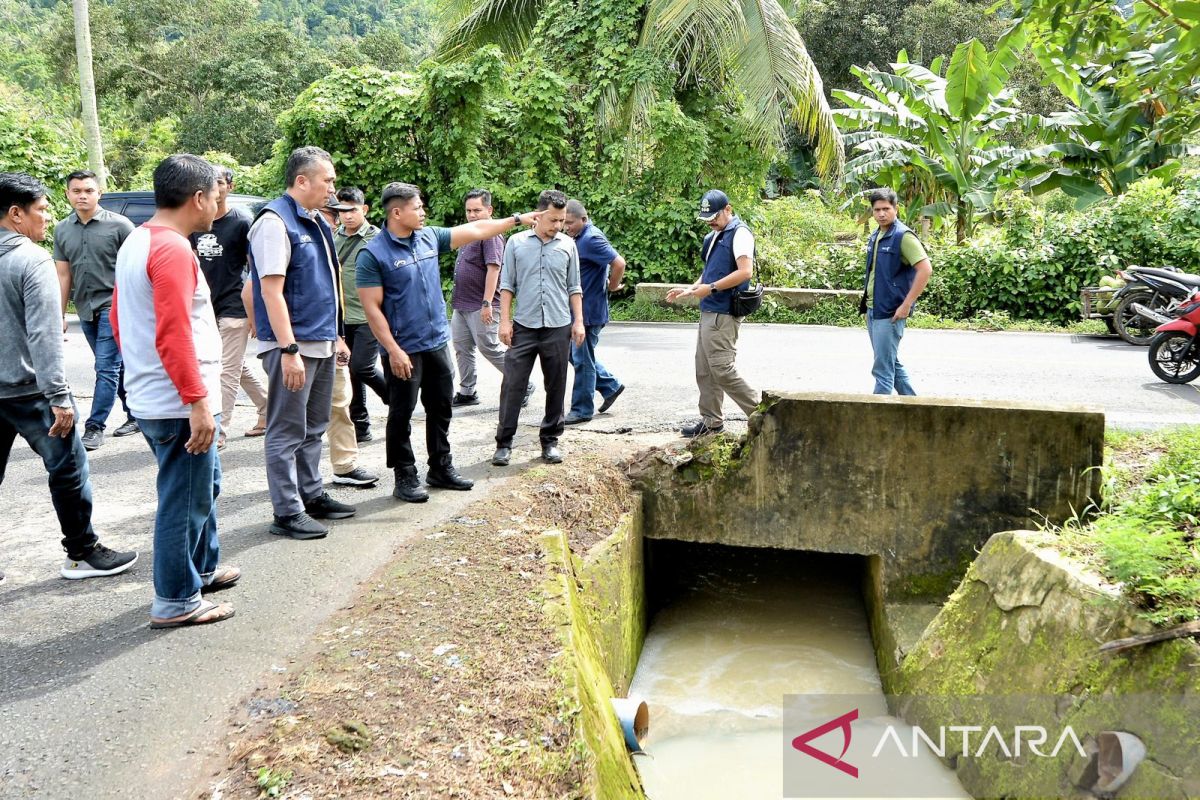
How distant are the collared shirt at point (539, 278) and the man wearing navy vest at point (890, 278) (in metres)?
2.34

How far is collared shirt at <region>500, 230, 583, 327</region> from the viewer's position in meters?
6.39

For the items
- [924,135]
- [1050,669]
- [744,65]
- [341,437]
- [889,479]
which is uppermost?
[744,65]

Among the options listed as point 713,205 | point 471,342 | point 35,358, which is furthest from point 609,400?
point 35,358

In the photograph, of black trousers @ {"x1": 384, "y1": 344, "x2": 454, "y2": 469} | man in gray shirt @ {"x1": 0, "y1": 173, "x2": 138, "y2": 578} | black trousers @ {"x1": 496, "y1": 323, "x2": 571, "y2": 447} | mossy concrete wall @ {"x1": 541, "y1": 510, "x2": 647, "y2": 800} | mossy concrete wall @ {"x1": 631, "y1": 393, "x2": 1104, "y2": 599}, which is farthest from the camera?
black trousers @ {"x1": 496, "y1": 323, "x2": 571, "y2": 447}

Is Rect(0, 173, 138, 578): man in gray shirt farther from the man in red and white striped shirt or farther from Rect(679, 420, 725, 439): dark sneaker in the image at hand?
Rect(679, 420, 725, 439): dark sneaker

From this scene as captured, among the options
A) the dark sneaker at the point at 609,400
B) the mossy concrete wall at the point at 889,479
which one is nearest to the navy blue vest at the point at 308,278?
the mossy concrete wall at the point at 889,479

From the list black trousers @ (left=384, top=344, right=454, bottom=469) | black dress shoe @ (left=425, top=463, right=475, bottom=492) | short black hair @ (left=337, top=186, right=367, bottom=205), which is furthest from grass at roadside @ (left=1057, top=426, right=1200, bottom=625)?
short black hair @ (left=337, top=186, right=367, bottom=205)

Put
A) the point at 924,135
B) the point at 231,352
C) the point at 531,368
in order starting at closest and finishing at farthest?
the point at 531,368
the point at 231,352
the point at 924,135

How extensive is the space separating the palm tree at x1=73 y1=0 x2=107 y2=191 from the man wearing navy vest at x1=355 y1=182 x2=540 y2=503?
13.9m

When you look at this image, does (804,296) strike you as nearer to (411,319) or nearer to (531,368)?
(531,368)

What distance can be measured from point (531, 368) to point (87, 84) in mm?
15112

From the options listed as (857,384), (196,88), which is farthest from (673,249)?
(196,88)

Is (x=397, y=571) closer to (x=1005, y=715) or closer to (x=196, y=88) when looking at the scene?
(x=1005, y=715)

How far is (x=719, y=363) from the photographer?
6832 millimetres
